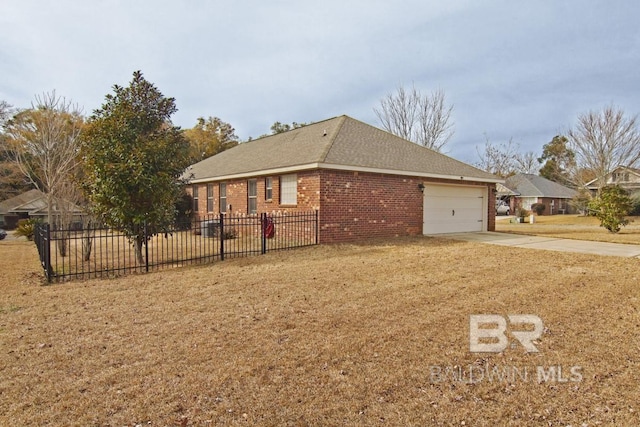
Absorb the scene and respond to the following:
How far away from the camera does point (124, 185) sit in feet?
27.9

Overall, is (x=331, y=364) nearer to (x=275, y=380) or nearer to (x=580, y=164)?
(x=275, y=380)

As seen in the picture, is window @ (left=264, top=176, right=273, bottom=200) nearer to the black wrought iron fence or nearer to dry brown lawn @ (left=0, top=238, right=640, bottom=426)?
the black wrought iron fence

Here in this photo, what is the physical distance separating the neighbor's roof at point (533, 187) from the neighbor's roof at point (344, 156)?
1133 inches

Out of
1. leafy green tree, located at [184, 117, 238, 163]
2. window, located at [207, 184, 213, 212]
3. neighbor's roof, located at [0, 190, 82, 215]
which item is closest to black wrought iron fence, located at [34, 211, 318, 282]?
window, located at [207, 184, 213, 212]

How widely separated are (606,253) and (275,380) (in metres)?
9.59

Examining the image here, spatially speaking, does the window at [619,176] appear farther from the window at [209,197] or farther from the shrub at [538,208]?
the window at [209,197]

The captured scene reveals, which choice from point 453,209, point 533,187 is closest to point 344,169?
point 453,209

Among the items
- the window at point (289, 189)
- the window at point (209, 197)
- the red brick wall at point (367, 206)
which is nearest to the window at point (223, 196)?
the window at point (209, 197)

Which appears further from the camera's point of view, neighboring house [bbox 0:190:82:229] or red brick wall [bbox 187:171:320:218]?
neighboring house [bbox 0:190:82:229]

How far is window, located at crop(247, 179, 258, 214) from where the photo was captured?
14.3 meters

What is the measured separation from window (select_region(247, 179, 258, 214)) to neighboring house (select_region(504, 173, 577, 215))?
34.7 m

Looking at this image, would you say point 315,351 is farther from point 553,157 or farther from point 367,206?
point 553,157

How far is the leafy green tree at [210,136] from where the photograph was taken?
40281 millimetres

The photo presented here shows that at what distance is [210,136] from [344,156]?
33.2 meters
